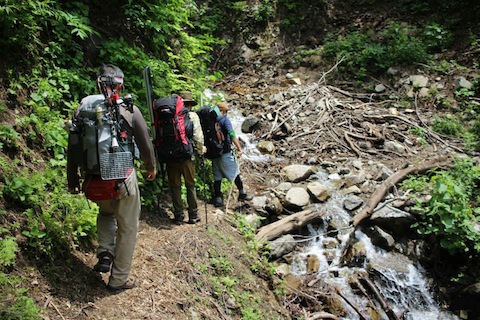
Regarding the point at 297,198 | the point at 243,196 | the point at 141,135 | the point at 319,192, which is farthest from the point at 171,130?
the point at 319,192

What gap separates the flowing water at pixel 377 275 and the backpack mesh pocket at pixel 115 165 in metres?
4.44

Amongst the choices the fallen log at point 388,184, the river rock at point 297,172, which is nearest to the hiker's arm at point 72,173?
the fallen log at point 388,184

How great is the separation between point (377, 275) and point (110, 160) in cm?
569

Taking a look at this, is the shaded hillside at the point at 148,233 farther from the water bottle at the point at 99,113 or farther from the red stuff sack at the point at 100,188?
the water bottle at the point at 99,113

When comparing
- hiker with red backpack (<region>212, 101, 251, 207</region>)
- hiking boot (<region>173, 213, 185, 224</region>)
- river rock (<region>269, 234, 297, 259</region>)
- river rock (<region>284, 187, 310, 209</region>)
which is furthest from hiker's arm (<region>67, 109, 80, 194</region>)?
river rock (<region>284, 187, 310, 209</region>)

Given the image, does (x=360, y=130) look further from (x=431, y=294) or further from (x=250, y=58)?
(x=250, y=58)

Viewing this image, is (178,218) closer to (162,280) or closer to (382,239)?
(162,280)

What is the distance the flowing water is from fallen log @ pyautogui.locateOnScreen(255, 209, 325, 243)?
0.93 feet

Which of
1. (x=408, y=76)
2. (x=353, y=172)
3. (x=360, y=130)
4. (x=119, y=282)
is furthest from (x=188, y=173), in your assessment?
(x=408, y=76)

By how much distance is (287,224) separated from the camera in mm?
7309

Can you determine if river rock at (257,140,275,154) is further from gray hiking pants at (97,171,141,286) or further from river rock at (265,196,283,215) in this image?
gray hiking pants at (97,171,141,286)

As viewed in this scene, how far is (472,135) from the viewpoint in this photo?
32.6 feet

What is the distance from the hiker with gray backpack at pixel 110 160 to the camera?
3.41 meters

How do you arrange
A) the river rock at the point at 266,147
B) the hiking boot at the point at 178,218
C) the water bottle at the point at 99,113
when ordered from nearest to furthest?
the water bottle at the point at 99,113, the hiking boot at the point at 178,218, the river rock at the point at 266,147
